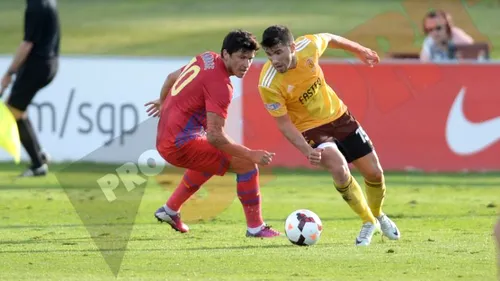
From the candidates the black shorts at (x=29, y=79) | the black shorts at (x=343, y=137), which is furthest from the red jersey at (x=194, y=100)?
the black shorts at (x=29, y=79)

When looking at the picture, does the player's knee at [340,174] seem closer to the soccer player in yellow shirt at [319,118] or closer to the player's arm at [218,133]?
the soccer player in yellow shirt at [319,118]

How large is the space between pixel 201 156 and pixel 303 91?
104 cm

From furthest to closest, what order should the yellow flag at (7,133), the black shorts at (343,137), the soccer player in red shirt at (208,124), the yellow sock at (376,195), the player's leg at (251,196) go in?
the player's leg at (251,196) < the yellow sock at (376,195) < the black shorts at (343,137) < the soccer player in red shirt at (208,124) < the yellow flag at (7,133)

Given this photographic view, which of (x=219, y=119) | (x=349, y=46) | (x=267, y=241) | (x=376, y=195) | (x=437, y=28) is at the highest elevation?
(x=349, y=46)

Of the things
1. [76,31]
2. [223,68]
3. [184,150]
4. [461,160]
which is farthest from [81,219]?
[76,31]

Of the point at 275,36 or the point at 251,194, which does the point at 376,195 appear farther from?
the point at 275,36

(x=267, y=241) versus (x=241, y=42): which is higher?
(x=241, y=42)

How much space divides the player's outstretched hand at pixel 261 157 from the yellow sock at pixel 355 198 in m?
0.76

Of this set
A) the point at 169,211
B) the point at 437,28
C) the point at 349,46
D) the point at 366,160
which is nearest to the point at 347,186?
the point at 366,160

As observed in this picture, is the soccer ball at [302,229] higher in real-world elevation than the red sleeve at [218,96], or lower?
lower

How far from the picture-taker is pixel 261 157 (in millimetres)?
8867

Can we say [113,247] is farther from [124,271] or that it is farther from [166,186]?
[166,186]

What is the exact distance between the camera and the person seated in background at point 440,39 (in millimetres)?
16500

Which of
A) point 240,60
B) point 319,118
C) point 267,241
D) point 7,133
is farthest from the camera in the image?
point 267,241
